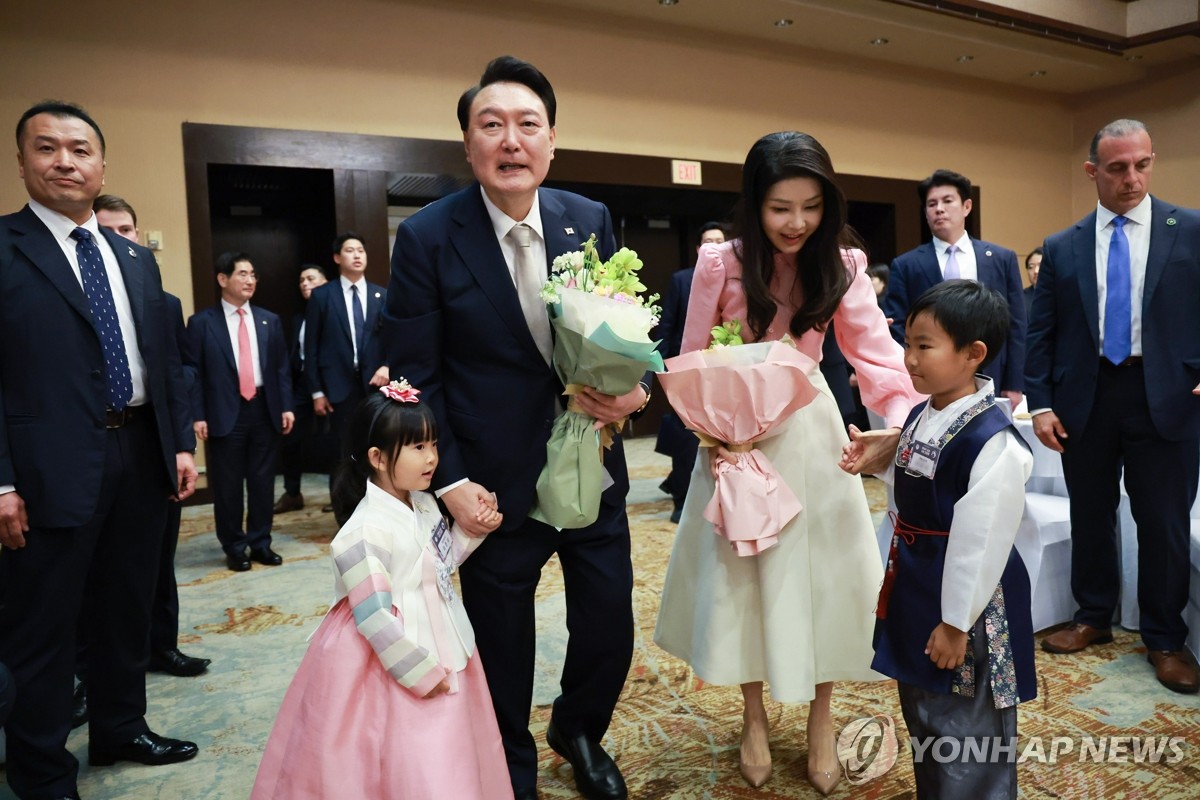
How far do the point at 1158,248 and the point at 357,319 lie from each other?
14.5ft

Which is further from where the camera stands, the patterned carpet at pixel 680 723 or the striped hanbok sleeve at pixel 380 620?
the patterned carpet at pixel 680 723

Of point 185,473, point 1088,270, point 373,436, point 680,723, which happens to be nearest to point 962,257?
point 1088,270

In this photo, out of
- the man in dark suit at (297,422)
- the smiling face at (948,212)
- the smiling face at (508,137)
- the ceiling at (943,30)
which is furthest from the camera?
the ceiling at (943,30)

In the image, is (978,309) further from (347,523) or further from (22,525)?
(22,525)

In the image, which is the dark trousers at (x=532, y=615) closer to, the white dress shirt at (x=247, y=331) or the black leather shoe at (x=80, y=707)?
the black leather shoe at (x=80, y=707)

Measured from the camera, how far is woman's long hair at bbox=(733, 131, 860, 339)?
2014 mm

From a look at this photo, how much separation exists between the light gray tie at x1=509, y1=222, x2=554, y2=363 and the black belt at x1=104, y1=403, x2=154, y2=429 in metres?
1.17

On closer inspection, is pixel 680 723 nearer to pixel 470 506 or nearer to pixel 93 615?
pixel 470 506

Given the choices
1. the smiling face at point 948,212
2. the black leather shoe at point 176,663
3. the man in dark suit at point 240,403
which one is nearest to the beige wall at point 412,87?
the man in dark suit at point 240,403

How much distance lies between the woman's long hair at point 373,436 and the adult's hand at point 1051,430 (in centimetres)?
224

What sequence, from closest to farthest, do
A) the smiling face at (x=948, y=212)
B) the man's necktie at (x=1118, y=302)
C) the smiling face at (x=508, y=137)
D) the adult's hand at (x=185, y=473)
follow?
the smiling face at (x=508, y=137) < the adult's hand at (x=185, y=473) < the man's necktie at (x=1118, y=302) < the smiling face at (x=948, y=212)

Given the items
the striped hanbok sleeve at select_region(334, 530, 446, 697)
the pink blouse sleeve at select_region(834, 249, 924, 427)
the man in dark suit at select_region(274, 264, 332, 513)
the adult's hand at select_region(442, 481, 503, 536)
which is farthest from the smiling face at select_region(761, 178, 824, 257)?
the man in dark suit at select_region(274, 264, 332, 513)

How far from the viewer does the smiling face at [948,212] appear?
4148 mm

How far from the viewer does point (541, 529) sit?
77.7 inches
